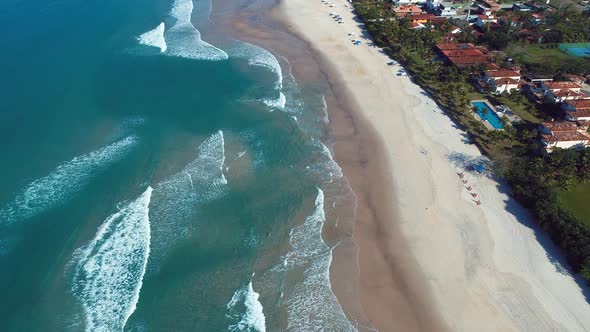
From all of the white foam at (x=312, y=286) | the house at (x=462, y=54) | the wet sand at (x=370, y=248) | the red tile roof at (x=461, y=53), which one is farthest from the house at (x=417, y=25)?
the white foam at (x=312, y=286)

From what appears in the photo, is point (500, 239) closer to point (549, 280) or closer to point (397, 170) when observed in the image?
point (549, 280)

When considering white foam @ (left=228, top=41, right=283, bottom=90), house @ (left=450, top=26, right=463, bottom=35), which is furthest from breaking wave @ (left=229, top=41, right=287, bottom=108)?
house @ (left=450, top=26, right=463, bottom=35)

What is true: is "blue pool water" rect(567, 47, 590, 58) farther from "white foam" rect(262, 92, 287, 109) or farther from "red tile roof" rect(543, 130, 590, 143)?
"white foam" rect(262, 92, 287, 109)

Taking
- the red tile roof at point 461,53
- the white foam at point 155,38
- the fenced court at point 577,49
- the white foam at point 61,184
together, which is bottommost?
the fenced court at point 577,49

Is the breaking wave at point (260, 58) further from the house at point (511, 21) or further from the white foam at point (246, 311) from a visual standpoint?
the house at point (511, 21)

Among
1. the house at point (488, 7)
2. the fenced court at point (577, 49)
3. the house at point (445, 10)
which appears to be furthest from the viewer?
the house at point (445, 10)

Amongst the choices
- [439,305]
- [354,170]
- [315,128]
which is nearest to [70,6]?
[315,128]

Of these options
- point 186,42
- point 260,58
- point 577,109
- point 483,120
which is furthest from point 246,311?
point 186,42
